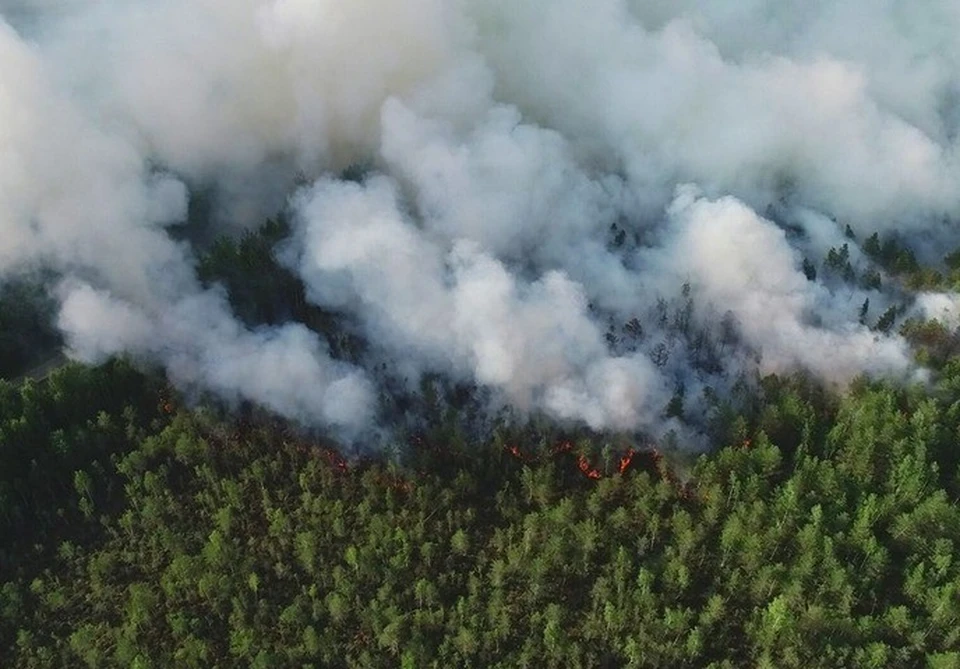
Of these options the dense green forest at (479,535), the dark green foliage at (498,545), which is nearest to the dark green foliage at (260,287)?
the dense green forest at (479,535)

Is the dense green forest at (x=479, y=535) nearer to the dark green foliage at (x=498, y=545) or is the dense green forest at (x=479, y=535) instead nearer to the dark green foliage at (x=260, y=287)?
the dark green foliage at (x=498, y=545)

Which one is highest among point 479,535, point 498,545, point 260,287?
point 260,287

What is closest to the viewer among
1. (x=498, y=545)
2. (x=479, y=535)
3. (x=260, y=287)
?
(x=498, y=545)

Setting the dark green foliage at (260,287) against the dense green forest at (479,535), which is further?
the dark green foliage at (260,287)

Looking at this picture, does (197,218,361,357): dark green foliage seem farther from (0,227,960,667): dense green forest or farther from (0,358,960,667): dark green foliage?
(0,358,960,667): dark green foliage

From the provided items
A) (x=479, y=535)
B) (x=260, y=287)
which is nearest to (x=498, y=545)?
(x=479, y=535)

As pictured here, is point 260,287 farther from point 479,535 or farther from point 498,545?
point 498,545

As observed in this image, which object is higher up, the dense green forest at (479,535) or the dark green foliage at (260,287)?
the dark green foliage at (260,287)

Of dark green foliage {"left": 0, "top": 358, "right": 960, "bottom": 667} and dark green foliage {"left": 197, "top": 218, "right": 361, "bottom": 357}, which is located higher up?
dark green foliage {"left": 197, "top": 218, "right": 361, "bottom": 357}

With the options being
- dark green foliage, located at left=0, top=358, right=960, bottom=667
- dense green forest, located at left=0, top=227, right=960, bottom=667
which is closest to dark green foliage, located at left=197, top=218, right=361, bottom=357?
dense green forest, located at left=0, top=227, right=960, bottom=667
